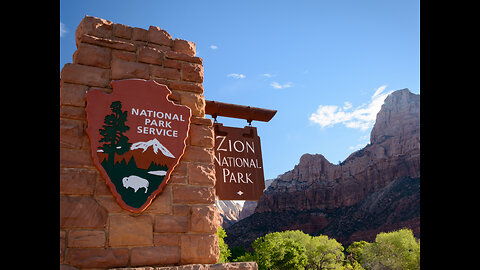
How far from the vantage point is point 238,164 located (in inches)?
158

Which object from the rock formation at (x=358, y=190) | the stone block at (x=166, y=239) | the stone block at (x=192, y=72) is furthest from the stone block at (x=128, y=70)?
the rock formation at (x=358, y=190)

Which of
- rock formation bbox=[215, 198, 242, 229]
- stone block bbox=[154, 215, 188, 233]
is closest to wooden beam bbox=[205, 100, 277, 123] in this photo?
stone block bbox=[154, 215, 188, 233]

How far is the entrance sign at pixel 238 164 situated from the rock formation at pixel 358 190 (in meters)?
48.8

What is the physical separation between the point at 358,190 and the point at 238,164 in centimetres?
7051

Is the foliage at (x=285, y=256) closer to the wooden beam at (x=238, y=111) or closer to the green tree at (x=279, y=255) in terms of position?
the green tree at (x=279, y=255)

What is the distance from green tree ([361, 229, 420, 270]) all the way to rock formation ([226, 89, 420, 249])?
18.0 meters

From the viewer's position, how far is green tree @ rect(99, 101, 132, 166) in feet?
10.5

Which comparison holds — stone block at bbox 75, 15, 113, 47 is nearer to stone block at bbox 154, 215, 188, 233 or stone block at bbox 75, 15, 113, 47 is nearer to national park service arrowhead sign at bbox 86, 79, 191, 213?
national park service arrowhead sign at bbox 86, 79, 191, 213

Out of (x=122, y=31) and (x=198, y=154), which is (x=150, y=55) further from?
(x=198, y=154)

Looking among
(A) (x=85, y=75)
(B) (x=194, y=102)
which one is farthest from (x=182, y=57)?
(A) (x=85, y=75)

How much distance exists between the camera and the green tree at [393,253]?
29.3m
